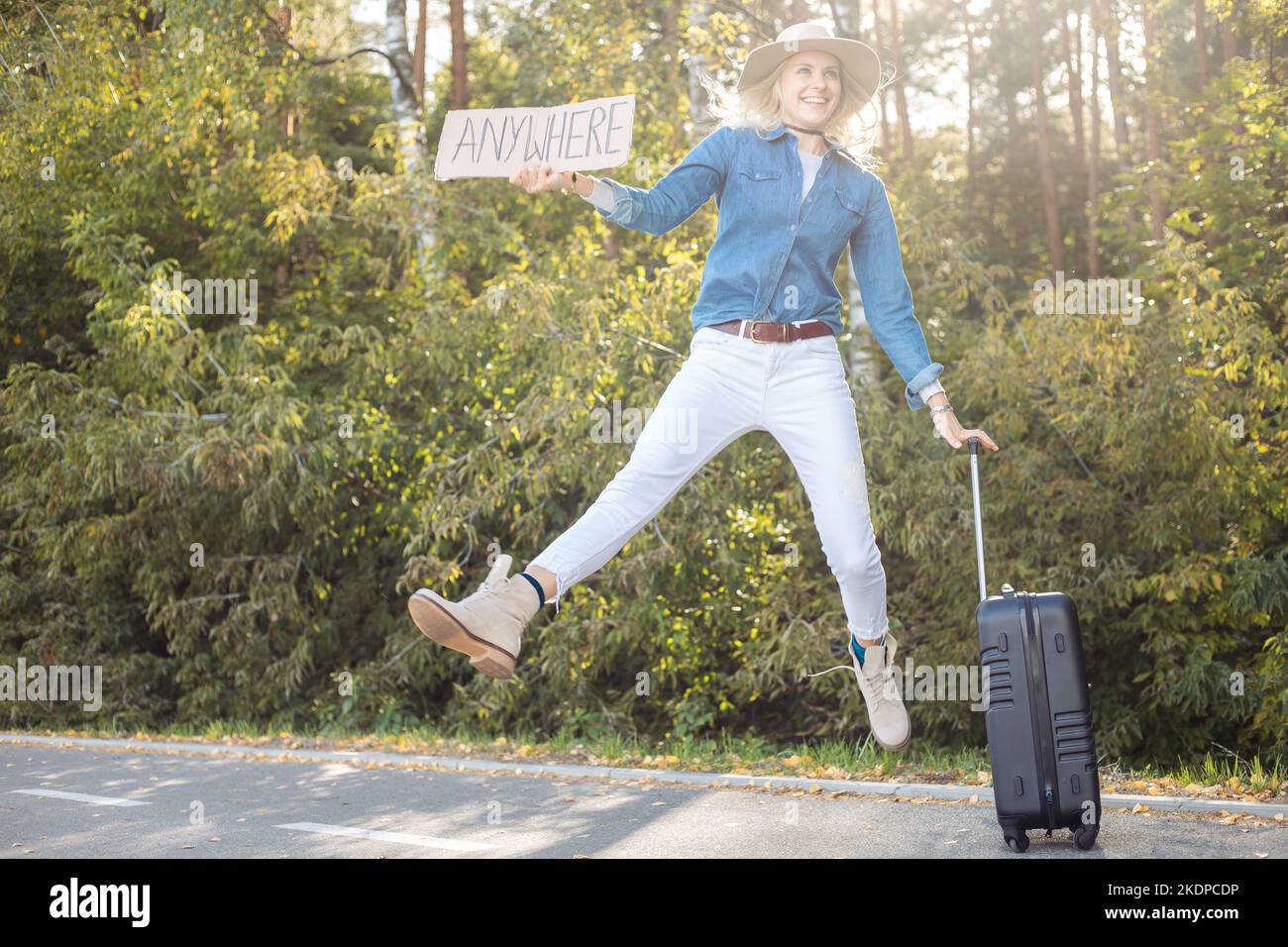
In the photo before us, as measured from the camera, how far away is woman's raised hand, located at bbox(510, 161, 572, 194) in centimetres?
459

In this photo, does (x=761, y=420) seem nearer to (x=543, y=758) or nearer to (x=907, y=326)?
(x=907, y=326)

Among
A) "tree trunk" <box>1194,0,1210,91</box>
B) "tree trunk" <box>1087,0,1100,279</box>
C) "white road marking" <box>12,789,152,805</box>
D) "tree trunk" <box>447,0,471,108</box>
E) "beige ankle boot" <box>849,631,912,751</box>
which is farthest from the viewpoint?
"tree trunk" <box>1087,0,1100,279</box>

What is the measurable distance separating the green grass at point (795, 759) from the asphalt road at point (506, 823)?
33.0 inches

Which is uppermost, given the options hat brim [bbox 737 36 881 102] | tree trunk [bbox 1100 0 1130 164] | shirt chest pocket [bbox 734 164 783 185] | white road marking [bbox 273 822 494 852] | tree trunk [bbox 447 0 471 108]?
tree trunk [bbox 1100 0 1130 164]

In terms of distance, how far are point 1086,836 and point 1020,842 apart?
22cm

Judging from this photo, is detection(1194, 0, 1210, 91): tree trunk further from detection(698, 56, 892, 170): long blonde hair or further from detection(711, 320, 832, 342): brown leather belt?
detection(711, 320, 832, 342): brown leather belt

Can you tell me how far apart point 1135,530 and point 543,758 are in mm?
4313

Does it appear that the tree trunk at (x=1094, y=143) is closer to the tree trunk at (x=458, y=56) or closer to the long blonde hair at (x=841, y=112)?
the tree trunk at (x=458, y=56)

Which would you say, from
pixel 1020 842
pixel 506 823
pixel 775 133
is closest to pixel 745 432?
pixel 775 133

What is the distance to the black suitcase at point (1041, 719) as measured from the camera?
192 inches

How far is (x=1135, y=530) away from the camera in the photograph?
10.0 metres

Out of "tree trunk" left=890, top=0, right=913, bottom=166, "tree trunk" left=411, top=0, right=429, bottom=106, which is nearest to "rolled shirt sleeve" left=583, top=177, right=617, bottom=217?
"tree trunk" left=411, top=0, right=429, bottom=106

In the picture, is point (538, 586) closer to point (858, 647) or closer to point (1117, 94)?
point (858, 647)

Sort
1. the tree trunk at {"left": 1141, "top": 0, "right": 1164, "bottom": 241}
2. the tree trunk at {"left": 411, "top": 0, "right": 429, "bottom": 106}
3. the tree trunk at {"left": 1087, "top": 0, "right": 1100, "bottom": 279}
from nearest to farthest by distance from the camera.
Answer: the tree trunk at {"left": 1141, "top": 0, "right": 1164, "bottom": 241} < the tree trunk at {"left": 411, "top": 0, "right": 429, "bottom": 106} < the tree trunk at {"left": 1087, "top": 0, "right": 1100, "bottom": 279}
